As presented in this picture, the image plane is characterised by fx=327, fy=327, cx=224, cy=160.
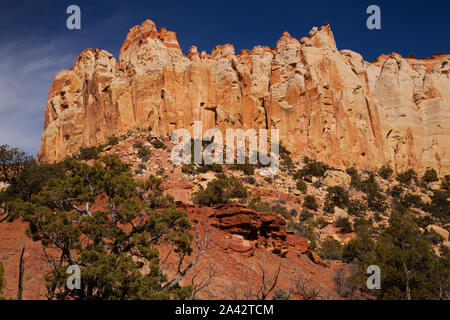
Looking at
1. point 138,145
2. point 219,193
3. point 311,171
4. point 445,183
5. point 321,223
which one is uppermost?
point 138,145

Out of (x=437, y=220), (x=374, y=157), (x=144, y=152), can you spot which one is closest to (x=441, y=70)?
(x=374, y=157)

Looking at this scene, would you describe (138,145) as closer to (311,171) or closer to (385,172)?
(311,171)

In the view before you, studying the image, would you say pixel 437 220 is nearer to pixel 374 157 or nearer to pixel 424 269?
pixel 374 157

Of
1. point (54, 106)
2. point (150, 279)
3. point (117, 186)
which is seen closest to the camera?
point (150, 279)

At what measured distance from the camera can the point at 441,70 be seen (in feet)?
161

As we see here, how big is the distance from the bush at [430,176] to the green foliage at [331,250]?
2608 cm

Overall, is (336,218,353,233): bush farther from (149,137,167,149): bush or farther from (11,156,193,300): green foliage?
(11,156,193,300): green foliage

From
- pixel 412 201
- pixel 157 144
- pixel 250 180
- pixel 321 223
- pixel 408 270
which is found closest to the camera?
pixel 408 270

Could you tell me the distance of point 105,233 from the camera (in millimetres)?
8180

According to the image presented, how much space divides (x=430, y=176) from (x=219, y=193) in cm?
3094

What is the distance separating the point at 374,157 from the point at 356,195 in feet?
39.9

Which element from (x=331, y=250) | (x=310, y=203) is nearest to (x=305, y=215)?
(x=310, y=203)

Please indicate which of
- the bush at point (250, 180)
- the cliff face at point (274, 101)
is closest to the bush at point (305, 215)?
the bush at point (250, 180)

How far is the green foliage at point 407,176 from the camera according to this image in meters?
38.6
